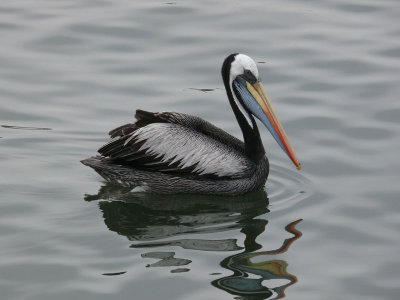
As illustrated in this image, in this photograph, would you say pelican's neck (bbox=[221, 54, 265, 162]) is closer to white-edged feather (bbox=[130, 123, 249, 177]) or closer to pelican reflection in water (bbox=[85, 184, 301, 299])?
white-edged feather (bbox=[130, 123, 249, 177])

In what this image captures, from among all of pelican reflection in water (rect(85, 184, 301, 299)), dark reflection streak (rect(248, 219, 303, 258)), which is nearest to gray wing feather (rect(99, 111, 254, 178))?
pelican reflection in water (rect(85, 184, 301, 299))

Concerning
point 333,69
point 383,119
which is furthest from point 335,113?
point 333,69

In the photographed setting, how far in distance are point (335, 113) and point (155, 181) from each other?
2.29 m

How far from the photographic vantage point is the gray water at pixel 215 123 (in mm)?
6566

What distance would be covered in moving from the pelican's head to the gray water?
1.55ft

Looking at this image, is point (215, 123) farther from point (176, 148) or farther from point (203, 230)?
point (203, 230)

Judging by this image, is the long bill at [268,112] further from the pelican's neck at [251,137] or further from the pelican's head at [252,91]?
the pelican's neck at [251,137]

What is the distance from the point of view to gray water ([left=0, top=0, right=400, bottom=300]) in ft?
21.5

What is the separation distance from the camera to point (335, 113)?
9.49m

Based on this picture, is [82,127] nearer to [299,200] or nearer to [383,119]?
[299,200]

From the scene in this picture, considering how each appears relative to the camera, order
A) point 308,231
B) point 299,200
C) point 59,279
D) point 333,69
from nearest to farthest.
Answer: point 59,279, point 308,231, point 299,200, point 333,69

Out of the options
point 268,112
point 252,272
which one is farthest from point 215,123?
point 252,272

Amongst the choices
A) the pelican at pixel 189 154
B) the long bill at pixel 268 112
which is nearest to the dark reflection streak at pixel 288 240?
the pelican at pixel 189 154

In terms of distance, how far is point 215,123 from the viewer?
9.34 m
